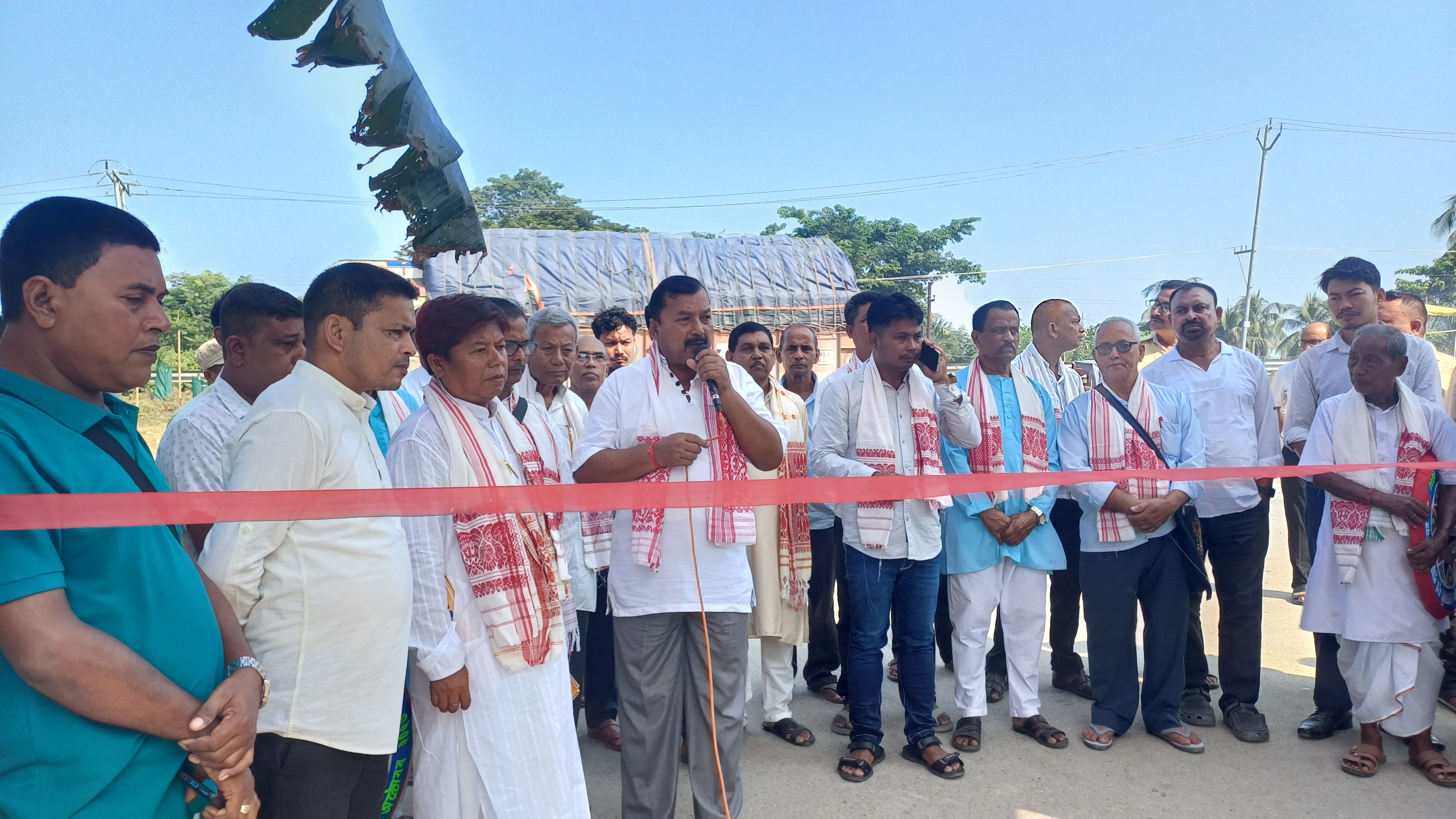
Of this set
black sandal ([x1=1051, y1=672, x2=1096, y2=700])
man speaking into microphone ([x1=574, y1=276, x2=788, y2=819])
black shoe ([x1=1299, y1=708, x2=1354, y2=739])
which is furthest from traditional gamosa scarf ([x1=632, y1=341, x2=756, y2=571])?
black shoe ([x1=1299, y1=708, x2=1354, y2=739])

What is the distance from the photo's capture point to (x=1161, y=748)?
4.30 meters

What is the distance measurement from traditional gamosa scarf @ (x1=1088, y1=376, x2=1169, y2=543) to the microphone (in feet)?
7.14

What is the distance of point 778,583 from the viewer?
14.8ft

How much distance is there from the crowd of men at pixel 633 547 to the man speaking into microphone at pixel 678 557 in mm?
13

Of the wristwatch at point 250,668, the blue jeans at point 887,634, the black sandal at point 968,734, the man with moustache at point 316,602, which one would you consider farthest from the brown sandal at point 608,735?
the wristwatch at point 250,668

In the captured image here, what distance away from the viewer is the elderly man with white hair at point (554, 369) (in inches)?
183

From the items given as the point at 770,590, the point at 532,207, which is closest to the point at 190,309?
the point at 532,207

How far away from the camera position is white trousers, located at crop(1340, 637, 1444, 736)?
3957 millimetres

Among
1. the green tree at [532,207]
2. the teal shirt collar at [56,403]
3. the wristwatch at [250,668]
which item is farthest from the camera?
the green tree at [532,207]

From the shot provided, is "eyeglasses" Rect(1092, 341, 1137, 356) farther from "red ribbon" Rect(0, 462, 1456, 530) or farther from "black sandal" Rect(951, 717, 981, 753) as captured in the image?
"black sandal" Rect(951, 717, 981, 753)

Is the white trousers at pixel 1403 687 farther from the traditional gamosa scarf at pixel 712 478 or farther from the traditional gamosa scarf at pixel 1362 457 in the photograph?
the traditional gamosa scarf at pixel 712 478

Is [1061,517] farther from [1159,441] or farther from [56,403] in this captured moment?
[56,403]

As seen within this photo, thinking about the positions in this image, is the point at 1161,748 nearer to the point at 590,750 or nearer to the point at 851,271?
the point at 590,750

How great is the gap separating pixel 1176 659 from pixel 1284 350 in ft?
135
